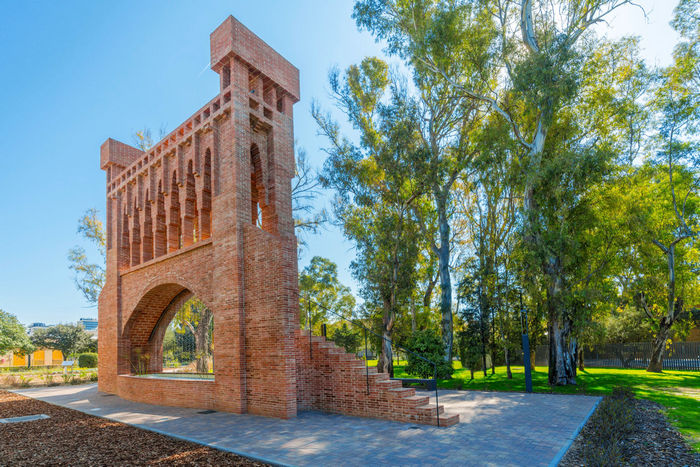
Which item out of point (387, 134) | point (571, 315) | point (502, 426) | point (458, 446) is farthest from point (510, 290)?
point (458, 446)

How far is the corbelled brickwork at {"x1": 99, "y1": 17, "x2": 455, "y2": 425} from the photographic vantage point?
9.12 meters

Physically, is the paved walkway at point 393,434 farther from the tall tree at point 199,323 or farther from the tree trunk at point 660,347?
the tree trunk at point 660,347

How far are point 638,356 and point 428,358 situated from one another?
50.2 feet

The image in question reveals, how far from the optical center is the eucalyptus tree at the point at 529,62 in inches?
514

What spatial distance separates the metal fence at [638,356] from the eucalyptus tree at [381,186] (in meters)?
11.2

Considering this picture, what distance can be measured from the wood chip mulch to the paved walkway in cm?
24

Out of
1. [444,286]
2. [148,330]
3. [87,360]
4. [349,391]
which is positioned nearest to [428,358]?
[444,286]

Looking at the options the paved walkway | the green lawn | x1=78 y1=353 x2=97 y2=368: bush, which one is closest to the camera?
the paved walkway

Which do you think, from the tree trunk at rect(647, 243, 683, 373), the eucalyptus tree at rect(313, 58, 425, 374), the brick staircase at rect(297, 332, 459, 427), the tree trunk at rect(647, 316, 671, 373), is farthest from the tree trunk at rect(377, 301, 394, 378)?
the tree trunk at rect(647, 316, 671, 373)

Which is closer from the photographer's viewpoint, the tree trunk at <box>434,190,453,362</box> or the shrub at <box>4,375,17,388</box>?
the tree trunk at <box>434,190,453,362</box>

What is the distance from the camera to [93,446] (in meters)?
7.03

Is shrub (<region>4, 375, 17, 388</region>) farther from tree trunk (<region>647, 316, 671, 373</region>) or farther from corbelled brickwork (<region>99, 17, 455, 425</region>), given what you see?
tree trunk (<region>647, 316, 671, 373</region>)

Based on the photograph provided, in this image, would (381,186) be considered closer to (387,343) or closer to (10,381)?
(387,343)

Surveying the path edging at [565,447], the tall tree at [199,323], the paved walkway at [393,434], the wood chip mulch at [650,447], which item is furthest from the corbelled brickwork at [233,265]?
the tall tree at [199,323]
